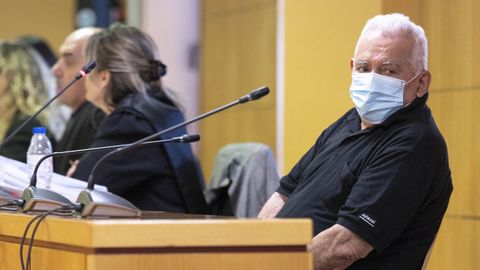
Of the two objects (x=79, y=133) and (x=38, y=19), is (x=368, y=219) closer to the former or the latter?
(x=79, y=133)

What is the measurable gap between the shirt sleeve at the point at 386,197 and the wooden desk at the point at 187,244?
1.95ft

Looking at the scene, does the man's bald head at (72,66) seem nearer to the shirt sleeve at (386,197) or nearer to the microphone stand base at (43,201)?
the microphone stand base at (43,201)

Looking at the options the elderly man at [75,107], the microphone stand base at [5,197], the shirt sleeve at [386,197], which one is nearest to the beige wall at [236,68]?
the elderly man at [75,107]

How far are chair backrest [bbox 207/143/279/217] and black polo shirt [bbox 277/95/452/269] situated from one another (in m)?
1.03

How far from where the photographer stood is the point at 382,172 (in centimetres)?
295

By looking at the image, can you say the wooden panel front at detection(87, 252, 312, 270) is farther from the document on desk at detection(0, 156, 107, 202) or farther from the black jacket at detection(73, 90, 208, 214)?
the black jacket at detection(73, 90, 208, 214)

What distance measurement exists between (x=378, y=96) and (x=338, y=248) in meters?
0.56

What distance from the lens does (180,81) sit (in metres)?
7.81

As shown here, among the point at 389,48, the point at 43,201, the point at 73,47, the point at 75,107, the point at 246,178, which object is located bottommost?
the point at 246,178

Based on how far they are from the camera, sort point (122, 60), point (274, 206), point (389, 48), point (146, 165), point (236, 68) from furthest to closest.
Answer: point (236, 68), point (122, 60), point (146, 165), point (274, 206), point (389, 48)

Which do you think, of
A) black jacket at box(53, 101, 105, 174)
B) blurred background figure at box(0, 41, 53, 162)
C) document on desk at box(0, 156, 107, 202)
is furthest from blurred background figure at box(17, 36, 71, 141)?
document on desk at box(0, 156, 107, 202)

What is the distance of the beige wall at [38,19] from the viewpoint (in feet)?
30.5

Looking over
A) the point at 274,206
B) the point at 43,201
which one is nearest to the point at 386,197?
the point at 274,206

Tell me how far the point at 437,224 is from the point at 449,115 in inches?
43.2
